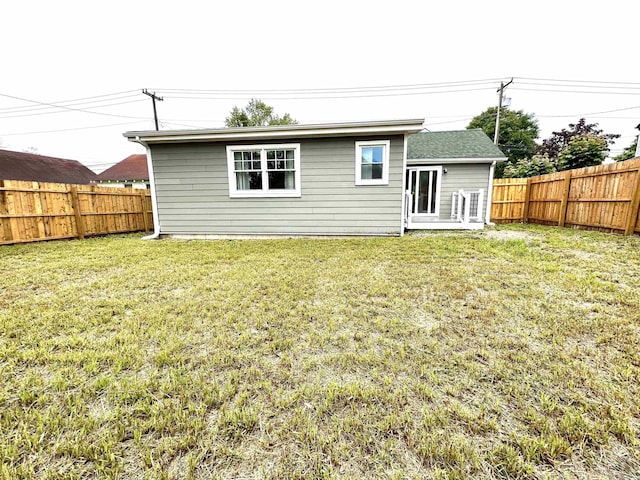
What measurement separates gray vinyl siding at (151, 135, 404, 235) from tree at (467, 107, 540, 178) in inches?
1004

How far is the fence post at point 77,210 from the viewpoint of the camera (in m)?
7.29

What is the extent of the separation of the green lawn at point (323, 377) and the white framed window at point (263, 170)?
13.2 ft

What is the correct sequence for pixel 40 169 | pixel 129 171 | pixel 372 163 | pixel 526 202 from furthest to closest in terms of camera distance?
pixel 129 171
pixel 40 169
pixel 526 202
pixel 372 163

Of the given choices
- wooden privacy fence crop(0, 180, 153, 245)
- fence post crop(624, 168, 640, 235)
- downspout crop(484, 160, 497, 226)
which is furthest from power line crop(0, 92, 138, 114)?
fence post crop(624, 168, 640, 235)

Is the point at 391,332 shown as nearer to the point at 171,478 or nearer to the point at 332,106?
the point at 171,478

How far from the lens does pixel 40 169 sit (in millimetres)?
17828

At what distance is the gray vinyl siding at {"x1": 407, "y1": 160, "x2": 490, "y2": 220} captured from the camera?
9.55m

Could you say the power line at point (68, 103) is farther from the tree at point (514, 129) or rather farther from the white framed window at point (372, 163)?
the tree at point (514, 129)

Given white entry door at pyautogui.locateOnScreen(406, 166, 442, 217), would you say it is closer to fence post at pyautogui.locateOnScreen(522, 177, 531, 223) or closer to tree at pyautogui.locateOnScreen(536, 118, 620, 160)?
fence post at pyautogui.locateOnScreen(522, 177, 531, 223)

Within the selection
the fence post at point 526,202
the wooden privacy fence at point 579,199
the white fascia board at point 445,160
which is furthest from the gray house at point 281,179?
the fence post at point 526,202

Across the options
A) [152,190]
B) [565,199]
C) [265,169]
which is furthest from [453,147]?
[152,190]

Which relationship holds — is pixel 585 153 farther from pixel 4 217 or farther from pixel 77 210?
pixel 4 217

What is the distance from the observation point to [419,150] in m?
10.2

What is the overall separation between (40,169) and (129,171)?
500 cm
